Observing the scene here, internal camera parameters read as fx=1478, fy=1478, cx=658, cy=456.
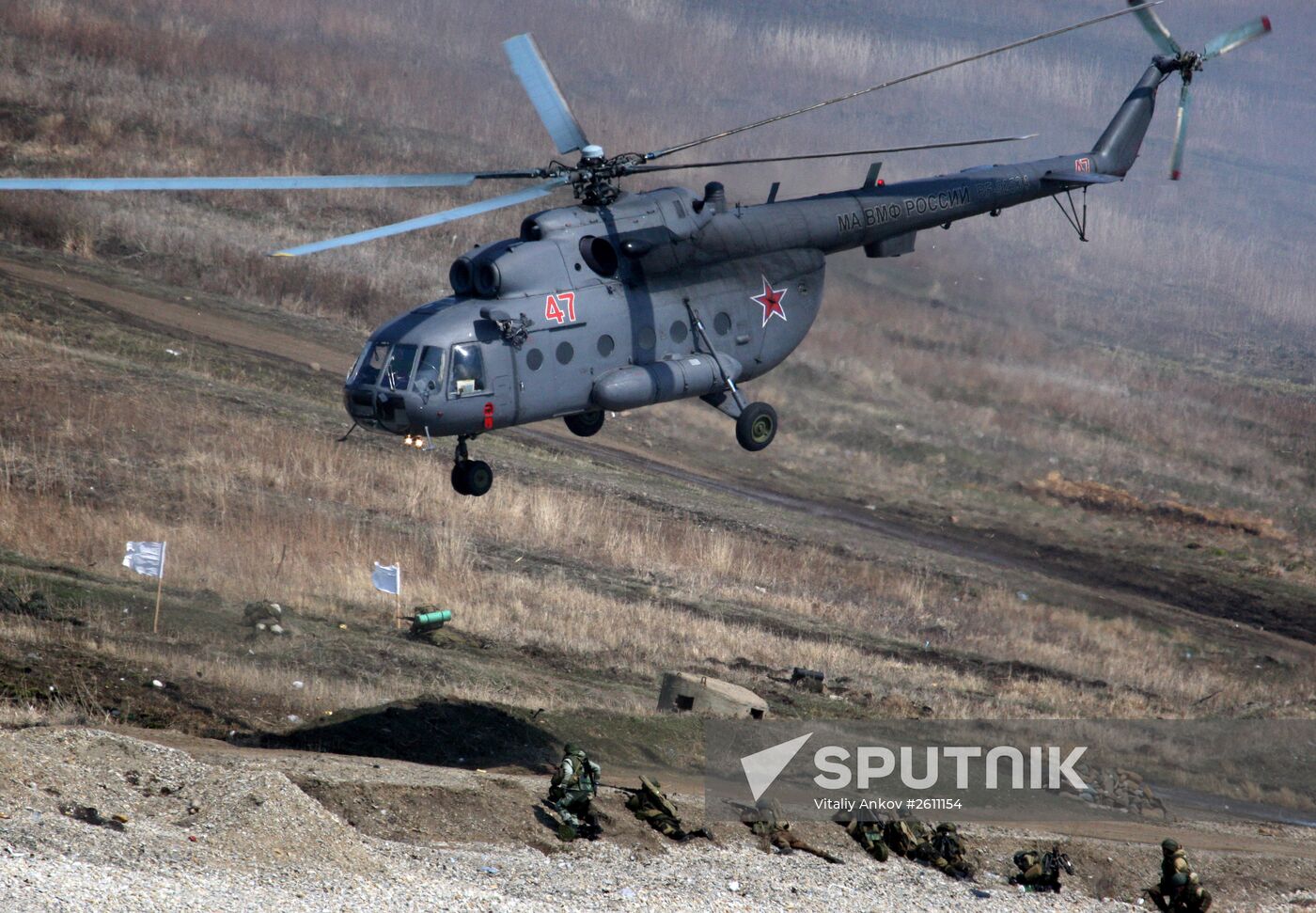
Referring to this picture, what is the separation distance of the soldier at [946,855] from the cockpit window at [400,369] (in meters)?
7.34

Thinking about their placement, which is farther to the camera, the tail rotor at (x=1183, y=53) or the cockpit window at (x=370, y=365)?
the tail rotor at (x=1183, y=53)

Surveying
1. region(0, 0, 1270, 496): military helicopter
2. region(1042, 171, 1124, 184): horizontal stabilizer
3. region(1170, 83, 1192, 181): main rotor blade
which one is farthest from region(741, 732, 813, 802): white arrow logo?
region(1170, 83, 1192, 181): main rotor blade

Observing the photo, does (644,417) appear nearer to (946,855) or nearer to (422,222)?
(422,222)

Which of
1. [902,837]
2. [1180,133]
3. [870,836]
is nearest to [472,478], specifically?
[870,836]

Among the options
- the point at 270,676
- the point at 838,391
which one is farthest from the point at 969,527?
the point at 270,676

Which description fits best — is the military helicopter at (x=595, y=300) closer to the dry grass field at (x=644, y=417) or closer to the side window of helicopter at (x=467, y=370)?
the side window of helicopter at (x=467, y=370)

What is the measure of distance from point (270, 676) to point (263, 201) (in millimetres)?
27292

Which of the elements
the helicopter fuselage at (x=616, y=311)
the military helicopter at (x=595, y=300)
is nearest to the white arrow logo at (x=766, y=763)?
the military helicopter at (x=595, y=300)

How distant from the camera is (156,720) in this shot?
1570 centimetres

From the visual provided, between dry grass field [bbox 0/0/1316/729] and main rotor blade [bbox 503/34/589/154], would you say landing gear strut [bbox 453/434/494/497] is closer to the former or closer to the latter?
dry grass field [bbox 0/0/1316/729]

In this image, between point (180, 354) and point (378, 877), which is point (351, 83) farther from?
point (378, 877)

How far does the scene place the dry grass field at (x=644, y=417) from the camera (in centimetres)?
2230

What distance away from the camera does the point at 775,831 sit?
47.5 ft

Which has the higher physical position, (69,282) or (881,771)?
(69,282)
